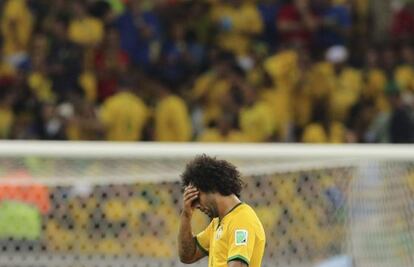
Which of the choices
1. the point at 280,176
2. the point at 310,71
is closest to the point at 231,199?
the point at 280,176

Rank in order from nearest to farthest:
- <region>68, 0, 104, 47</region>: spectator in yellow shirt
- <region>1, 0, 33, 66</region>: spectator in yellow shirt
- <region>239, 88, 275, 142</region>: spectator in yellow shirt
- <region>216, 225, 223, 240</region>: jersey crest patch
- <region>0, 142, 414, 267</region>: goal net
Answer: <region>216, 225, 223, 240</region>: jersey crest patch, <region>0, 142, 414, 267</region>: goal net, <region>239, 88, 275, 142</region>: spectator in yellow shirt, <region>68, 0, 104, 47</region>: spectator in yellow shirt, <region>1, 0, 33, 66</region>: spectator in yellow shirt

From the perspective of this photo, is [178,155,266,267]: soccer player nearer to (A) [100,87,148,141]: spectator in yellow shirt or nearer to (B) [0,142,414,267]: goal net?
(B) [0,142,414,267]: goal net

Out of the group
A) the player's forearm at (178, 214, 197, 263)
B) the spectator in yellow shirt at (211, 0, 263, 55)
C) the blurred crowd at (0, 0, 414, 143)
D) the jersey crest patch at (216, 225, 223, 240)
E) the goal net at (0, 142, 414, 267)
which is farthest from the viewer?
the spectator in yellow shirt at (211, 0, 263, 55)

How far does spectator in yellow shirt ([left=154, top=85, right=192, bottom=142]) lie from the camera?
42.5ft

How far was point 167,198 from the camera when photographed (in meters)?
8.29

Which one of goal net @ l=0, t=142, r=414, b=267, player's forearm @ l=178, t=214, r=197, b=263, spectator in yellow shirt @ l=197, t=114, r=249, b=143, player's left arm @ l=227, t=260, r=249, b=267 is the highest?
spectator in yellow shirt @ l=197, t=114, r=249, b=143

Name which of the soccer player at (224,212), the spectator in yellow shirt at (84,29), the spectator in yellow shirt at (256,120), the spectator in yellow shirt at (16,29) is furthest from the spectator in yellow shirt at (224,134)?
the soccer player at (224,212)

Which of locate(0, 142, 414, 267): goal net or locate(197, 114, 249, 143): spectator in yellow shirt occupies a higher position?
locate(197, 114, 249, 143): spectator in yellow shirt

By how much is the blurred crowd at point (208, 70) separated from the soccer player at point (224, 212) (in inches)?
238

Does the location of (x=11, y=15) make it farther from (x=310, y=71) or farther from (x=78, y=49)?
(x=310, y=71)

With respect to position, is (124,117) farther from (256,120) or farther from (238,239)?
(238,239)

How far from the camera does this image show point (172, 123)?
1299 centimetres

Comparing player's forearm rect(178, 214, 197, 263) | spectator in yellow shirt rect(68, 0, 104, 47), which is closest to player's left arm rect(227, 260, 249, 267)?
player's forearm rect(178, 214, 197, 263)

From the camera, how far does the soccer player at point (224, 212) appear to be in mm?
6047
